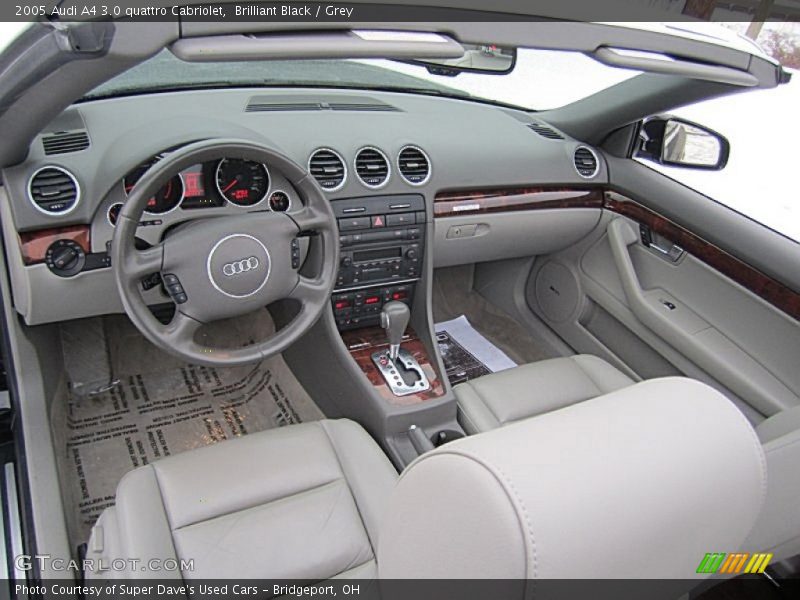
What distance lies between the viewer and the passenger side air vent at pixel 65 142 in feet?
5.33

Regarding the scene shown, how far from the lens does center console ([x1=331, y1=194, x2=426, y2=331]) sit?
204 cm

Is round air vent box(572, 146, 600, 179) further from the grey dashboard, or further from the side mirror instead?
the side mirror

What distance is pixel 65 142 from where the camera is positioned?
5.44 feet

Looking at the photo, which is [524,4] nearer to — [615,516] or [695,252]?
[615,516]

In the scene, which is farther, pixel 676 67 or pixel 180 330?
pixel 180 330

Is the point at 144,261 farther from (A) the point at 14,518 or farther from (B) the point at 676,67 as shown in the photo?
(B) the point at 676,67

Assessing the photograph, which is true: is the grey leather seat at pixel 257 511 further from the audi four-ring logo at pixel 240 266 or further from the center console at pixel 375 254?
the center console at pixel 375 254

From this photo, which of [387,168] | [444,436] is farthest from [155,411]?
[387,168]

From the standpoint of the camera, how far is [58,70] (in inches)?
43.1

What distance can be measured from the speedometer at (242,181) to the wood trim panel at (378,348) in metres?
0.65

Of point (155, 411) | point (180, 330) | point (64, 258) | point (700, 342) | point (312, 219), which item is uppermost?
point (312, 219)

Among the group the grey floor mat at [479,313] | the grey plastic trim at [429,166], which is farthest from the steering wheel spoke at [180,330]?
the grey floor mat at [479,313]

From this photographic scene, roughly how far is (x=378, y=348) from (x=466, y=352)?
644mm

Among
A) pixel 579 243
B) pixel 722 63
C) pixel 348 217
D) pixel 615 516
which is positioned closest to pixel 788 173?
pixel 579 243
